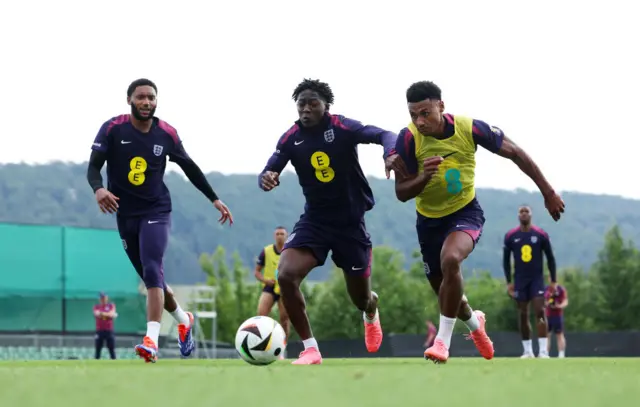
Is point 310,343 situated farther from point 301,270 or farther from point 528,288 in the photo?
point 528,288

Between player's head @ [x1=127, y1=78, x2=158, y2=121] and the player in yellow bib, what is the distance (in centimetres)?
282

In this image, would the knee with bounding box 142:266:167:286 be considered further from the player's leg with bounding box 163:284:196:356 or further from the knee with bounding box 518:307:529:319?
the knee with bounding box 518:307:529:319

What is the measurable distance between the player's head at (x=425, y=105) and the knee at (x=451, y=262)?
1.05 m

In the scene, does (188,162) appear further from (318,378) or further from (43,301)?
(43,301)

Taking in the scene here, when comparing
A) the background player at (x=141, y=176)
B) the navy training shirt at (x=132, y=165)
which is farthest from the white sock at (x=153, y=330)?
the navy training shirt at (x=132, y=165)

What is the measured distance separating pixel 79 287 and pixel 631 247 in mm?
39916

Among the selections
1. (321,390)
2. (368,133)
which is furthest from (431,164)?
(321,390)

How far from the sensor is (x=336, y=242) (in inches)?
429

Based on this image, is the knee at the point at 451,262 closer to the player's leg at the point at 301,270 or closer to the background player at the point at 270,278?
the player's leg at the point at 301,270

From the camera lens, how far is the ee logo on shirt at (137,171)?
37.9ft

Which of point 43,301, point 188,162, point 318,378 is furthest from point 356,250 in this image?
point 43,301

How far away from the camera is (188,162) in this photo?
12.2m

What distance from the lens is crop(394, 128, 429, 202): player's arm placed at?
941 centimetres

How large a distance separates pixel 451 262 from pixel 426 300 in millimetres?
73696
